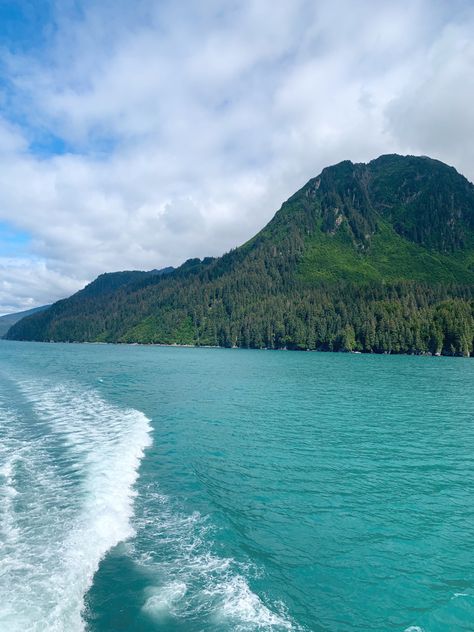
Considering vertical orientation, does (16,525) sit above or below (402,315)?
below

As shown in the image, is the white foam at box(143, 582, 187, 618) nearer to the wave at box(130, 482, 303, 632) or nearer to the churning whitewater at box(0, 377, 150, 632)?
the wave at box(130, 482, 303, 632)

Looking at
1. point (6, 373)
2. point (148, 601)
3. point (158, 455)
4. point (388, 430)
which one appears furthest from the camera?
point (6, 373)

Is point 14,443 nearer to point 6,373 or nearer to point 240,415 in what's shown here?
point 240,415

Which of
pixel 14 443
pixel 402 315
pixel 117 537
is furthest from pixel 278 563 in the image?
pixel 402 315

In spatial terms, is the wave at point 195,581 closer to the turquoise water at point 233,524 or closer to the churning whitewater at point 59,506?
the turquoise water at point 233,524

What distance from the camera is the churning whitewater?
38.7 feet

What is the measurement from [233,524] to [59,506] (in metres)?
8.15

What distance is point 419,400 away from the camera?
5291 cm

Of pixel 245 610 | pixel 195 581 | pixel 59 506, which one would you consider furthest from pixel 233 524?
pixel 59 506

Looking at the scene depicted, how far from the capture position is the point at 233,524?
57.8 feet

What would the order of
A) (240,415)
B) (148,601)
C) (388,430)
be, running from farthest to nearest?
(240,415) → (388,430) → (148,601)

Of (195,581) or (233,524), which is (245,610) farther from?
(233,524)

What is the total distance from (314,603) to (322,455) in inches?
605

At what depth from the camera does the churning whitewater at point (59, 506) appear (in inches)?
464
